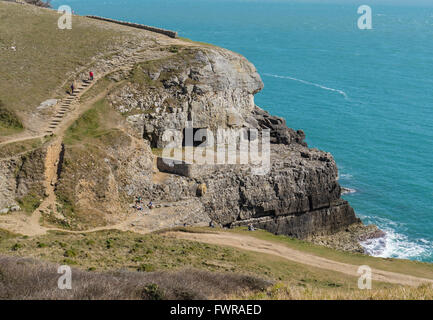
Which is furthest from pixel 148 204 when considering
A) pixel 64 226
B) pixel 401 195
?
pixel 401 195

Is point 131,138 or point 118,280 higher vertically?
point 131,138

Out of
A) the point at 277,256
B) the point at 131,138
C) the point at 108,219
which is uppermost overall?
the point at 131,138

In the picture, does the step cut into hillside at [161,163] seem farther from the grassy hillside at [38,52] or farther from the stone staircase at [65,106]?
the grassy hillside at [38,52]

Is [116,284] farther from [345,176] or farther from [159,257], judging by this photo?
[345,176]

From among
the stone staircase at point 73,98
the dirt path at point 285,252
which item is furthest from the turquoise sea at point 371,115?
the stone staircase at point 73,98

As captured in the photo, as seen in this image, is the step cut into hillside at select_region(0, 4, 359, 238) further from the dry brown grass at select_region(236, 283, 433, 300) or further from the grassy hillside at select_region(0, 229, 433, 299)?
the dry brown grass at select_region(236, 283, 433, 300)

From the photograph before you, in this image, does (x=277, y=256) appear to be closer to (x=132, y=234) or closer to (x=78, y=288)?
(x=132, y=234)

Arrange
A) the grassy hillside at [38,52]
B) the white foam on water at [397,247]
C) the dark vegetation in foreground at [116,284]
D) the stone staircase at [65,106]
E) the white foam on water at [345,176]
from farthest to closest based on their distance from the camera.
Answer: the white foam on water at [345,176] → the white foam on water at [397,247] → the grassy hillside at [38,52] → the stone staircase at [65,106] → the dark vegetation in foreground at [116,284]
